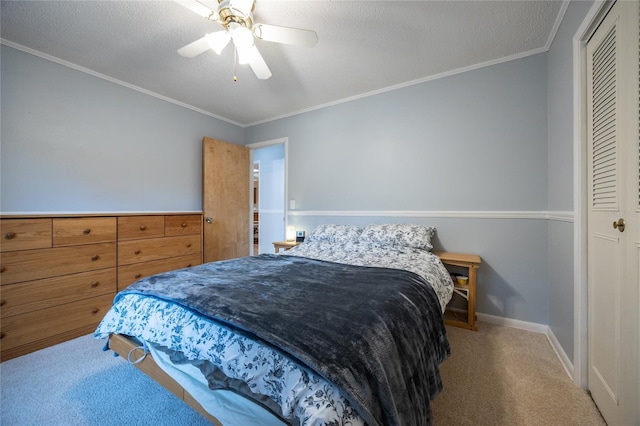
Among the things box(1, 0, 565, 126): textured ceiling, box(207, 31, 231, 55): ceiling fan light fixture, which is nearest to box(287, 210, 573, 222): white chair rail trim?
box(1, 0, 565, 126): textured ceiling

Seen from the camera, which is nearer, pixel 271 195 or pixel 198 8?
pixel 198 8

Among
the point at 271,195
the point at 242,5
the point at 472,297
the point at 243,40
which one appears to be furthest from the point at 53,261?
the point at 472,297

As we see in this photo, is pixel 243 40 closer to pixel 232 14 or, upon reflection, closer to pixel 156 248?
pixel 232 14

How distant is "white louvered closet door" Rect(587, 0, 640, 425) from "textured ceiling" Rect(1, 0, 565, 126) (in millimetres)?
804

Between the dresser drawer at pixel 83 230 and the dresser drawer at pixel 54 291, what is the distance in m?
0.29

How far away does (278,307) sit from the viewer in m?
1.07

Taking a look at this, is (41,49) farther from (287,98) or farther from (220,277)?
(220,277)

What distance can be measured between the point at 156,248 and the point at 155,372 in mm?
1733

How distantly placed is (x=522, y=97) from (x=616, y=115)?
1294 millimetres

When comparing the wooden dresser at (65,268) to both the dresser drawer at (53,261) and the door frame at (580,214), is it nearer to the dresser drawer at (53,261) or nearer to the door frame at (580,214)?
the dresser drawer at (53,261)

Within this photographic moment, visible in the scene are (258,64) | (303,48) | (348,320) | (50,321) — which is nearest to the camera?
(348,320)

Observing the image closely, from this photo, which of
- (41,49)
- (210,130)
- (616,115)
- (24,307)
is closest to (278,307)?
(616,115)

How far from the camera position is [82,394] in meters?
1.46

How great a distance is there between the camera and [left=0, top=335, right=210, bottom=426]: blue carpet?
4.23 feet
